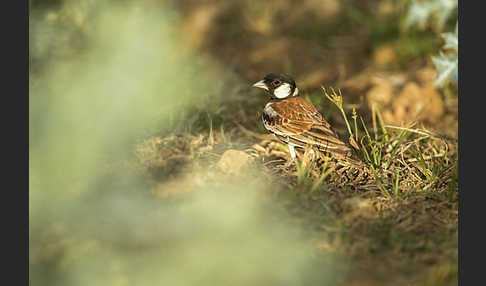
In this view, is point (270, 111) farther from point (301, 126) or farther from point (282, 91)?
point (301, 126)

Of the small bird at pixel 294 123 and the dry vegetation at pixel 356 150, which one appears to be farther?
the small bird at pixel 294 123

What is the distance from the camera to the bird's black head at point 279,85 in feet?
15.9

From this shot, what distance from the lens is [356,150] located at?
4629 millimetres

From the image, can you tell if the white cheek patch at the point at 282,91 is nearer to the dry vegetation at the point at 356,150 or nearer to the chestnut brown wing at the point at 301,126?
the chestnut brown wing at the point at 301,126

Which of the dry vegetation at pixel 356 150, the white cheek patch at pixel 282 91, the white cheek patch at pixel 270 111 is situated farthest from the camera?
the white cheek patch at pixel 282 91

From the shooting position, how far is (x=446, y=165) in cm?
471

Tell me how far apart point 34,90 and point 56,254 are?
183 centimetres

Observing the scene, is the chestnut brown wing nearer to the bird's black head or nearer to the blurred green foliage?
the bird's black head

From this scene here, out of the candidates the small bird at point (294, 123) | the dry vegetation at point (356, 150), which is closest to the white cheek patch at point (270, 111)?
the small bird at point (294, 123)

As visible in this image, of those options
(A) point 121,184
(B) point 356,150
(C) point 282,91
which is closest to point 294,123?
(C) point 282,91

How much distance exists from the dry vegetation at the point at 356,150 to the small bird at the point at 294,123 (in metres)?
0.16

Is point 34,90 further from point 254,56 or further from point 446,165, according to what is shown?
point 446,165

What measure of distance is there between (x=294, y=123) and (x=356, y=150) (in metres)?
0.58

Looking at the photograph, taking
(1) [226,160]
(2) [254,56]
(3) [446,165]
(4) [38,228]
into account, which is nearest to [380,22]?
(2) [254,56]
